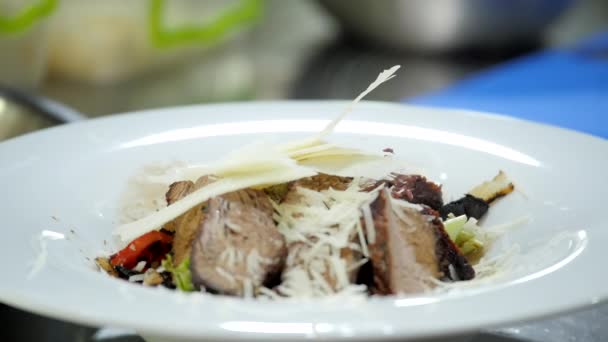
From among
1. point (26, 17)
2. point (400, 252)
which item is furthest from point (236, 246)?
point (26, 17)

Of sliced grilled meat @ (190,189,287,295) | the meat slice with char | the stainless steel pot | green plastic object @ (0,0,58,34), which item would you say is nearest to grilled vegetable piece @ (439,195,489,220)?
the meat slice with char

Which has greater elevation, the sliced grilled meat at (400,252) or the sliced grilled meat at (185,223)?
the sliced grilled meat at (185,223)

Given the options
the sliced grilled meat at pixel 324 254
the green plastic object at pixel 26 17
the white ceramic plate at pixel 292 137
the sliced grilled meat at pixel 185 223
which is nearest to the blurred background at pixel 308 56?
the green plastic object at pixel 26 17

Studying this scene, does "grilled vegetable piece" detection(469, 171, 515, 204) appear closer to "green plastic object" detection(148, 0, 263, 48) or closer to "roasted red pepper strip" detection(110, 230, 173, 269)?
"roasted red pepper strip" detection(110, 230, 173, 269)

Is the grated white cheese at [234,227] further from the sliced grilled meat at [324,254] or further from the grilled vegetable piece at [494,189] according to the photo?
the grilled vegetable piece at [494,189]

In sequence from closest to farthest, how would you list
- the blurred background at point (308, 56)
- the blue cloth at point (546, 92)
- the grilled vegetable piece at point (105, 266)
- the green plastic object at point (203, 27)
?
the grilled vegetable piece at point (105, 266) → the blue cloth at point (546, 92) → the blurred background at point (308, 56) → the green plastic object at point (203, 27)

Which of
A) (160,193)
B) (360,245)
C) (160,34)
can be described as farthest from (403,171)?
(160,34)

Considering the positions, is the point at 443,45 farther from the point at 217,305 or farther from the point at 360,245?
the point at 217,305

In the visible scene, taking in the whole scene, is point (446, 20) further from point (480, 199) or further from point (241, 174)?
point (241, 174)
